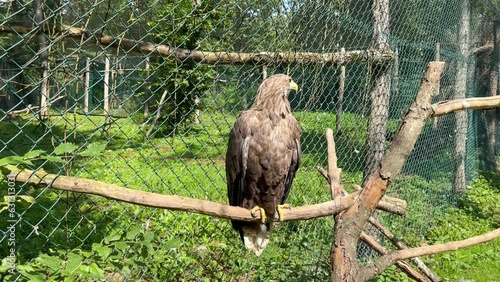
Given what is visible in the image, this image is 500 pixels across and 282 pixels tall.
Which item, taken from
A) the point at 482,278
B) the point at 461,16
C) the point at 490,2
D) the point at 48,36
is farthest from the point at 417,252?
the point at 490,2

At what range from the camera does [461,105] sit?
2701 millimetres

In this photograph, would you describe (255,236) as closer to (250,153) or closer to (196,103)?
(250,153)

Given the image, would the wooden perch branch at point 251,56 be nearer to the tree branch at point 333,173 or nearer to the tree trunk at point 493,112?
the tree branch at point 333,173

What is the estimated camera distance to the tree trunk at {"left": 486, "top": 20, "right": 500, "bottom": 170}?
915cm

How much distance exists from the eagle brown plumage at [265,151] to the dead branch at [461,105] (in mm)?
845

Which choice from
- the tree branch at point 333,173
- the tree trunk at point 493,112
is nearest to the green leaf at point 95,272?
the tree branch at point 333,173

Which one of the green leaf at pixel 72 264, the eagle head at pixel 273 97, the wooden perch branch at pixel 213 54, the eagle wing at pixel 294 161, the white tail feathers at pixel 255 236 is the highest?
the wooden perch branch at pixel 213 54

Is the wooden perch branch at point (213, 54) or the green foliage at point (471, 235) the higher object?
the wooden perch branch at point (213, 54)

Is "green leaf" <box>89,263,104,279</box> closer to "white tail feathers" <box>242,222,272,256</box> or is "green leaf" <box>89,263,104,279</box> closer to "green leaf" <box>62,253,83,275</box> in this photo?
"green leaf" <box>62,253,83,275</box>

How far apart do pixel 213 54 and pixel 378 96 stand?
235 centimetres

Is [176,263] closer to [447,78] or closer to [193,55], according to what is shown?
[193,55]

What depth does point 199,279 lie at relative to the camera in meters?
3.29

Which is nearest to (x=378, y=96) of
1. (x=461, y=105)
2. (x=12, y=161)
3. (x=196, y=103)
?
(x=461, y=105)

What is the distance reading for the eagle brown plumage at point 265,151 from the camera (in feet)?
9.18
